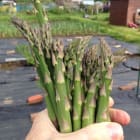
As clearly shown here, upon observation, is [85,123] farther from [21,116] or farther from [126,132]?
[21,116]

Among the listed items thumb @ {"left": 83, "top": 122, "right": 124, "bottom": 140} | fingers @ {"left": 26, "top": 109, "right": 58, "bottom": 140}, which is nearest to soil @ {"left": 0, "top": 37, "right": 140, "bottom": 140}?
fingers @ {"left": 26, "top": 109, "right": 58, "bottom": 140}

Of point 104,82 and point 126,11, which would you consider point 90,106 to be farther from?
point 126,11

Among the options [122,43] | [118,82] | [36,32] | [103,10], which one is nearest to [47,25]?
[36,32]

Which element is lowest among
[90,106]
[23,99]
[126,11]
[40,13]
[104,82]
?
[126,11]

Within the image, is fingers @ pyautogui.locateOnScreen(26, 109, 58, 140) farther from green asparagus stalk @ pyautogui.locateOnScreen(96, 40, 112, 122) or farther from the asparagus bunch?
green asparagus stalk @ pyautogui.locateOnScreen(96, 40, 112, 122)

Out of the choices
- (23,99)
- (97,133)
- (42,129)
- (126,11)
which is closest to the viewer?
(97,133)

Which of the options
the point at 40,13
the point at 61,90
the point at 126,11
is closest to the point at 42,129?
the point at 61,90
